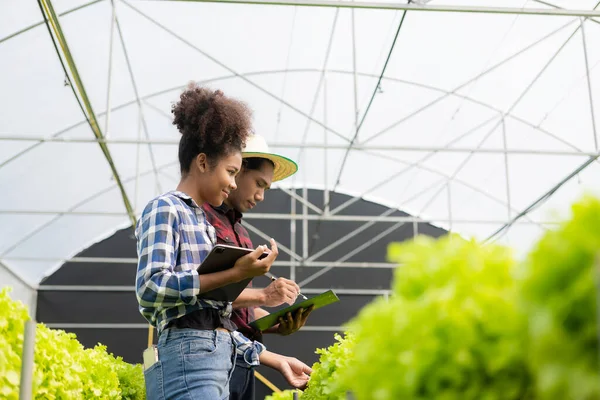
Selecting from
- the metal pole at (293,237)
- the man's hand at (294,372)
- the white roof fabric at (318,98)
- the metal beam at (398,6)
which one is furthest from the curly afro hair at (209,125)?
the metal pole at (293,237)

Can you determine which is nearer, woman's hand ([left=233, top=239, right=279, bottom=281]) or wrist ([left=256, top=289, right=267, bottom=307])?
woman's hand ([left=233, top=239, right=279, bottom=281])

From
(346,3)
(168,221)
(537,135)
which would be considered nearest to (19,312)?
(168,221)

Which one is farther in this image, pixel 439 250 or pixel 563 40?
pixel 563 40

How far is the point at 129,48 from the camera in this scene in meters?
9.30

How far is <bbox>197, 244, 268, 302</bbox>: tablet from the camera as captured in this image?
235cm

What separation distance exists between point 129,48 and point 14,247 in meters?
4.78

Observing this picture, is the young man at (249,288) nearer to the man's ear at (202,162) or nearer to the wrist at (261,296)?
the wrist at (261,296)

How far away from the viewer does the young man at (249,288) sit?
309 centimetres

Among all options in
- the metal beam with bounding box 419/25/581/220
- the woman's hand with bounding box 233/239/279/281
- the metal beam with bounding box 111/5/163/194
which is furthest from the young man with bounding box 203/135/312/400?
the metal beam with bounding box 419/25/581/220

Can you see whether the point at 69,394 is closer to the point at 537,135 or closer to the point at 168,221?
the point at 168,221

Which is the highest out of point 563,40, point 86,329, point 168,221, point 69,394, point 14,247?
point 563,40

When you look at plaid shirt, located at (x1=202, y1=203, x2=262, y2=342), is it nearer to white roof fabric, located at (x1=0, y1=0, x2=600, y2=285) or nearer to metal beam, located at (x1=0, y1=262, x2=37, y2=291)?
white roof fabric, located at (x1=0, y1=0, x2=600, y2=285)

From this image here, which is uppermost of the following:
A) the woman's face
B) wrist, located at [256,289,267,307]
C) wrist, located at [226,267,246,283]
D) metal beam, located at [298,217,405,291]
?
metal beam, located at [298,217,405,291]

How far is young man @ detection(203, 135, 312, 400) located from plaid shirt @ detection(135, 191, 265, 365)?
1.40 ft
